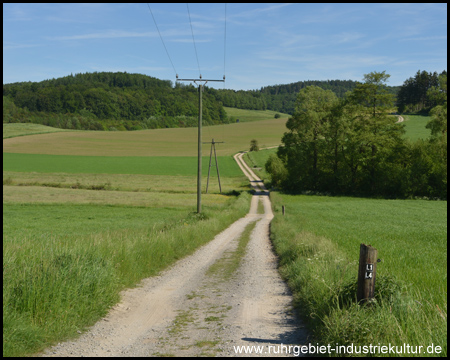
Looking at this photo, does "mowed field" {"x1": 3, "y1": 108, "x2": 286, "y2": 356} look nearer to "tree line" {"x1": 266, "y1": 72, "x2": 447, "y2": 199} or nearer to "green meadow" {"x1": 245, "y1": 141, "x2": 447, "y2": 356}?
"green meadow" {"x1": 245, "y1": 141, "x2": 447, "y2": 356}

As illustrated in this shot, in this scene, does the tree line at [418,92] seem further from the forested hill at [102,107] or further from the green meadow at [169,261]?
the green meadow at [169,261]

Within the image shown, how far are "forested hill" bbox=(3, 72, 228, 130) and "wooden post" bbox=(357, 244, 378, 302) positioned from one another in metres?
146

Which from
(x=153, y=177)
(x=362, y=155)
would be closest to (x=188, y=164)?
(x=153, y=177)

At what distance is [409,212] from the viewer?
37469mm

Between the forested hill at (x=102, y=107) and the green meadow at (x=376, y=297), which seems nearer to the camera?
the green meadow at (x=376, y=297)

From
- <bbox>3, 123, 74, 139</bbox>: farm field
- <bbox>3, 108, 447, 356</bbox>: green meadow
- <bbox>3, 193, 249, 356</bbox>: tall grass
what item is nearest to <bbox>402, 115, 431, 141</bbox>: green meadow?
<bbox>3, 108, 447, 356</bbox>: green meadow

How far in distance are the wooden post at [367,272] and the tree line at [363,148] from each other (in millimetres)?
50405

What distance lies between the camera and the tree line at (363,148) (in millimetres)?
54156

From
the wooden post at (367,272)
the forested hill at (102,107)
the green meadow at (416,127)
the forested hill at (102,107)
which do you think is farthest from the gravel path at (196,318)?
the forested hill at (102,107)

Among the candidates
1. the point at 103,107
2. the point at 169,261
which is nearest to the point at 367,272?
the point at 169,261

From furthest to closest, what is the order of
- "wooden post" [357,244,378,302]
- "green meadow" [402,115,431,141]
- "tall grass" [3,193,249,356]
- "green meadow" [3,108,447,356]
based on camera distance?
"green meadow" [402,115,431,141]
"wooden post" [357,244,378,302]
"tall grass" [3,193,249,356]
"green meadow" [3,108,447,356]

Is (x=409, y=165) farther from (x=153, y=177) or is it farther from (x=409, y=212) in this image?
(x=153, y=177)

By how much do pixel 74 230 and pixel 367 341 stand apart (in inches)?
1011

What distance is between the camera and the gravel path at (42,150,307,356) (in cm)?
609
